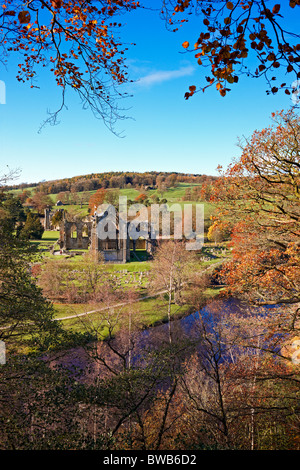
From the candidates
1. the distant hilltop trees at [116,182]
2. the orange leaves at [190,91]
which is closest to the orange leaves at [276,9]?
the orange leaves at [190,91]

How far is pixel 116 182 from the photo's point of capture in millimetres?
108375

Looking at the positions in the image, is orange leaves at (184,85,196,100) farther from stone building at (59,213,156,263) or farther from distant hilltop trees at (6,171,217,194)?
distant hilltop trees at (6,171,217,194)

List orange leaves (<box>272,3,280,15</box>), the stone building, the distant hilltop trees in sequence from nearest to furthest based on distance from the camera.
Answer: orange leaves (<box>272,3,280,15</box>) → the stone building → the distant hilltop trees

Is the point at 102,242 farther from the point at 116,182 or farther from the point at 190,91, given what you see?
the point at 116,182

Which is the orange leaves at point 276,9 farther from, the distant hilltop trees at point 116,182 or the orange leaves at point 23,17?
the distant hilltop trees at point 116,182

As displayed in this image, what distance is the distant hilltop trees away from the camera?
104 m

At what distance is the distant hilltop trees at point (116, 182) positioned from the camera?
342 feet

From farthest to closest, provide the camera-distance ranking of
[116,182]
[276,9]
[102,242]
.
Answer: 1. [116,182]
2. [102,242]
3. [276,9]

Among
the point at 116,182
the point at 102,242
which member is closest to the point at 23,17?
the point at 102,242

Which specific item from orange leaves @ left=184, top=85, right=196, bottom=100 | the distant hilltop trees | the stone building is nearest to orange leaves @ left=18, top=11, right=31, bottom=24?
orange leaves @ left=184, top=85, right=196, bottom=100

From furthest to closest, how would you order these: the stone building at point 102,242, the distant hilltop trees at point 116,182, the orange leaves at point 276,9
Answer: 1. the distant hilltop trees at point 116,182
2. the stone building at point 102,242
3. the orange leaves at point 276,9
